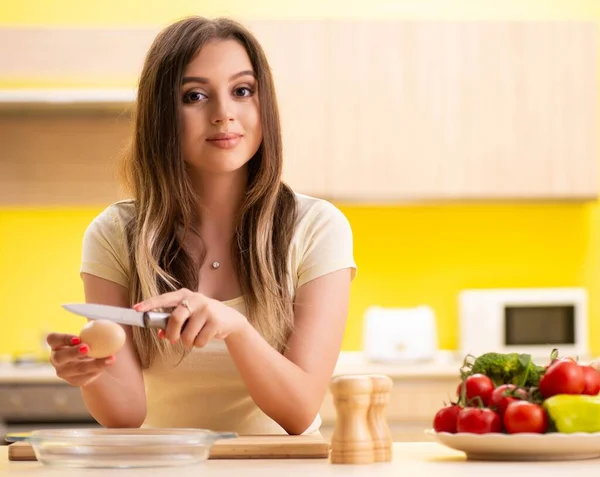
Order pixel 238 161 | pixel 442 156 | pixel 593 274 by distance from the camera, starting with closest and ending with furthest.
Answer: pixel 238 161
pixel 442 156
pixel 593 274

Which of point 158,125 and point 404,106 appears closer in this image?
point 158,125

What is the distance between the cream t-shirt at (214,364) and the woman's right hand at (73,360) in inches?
9.6

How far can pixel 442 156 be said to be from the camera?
12.7ft

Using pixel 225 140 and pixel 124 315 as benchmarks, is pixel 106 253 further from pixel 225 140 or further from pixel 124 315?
pixel 124 315

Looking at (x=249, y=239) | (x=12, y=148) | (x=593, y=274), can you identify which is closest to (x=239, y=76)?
(x=249, y=239)

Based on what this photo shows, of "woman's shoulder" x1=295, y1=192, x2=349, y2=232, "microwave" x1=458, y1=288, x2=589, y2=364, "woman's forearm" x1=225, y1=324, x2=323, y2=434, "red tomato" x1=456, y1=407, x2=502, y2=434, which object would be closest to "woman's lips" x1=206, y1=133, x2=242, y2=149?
"woman's shoulder" x1=295, y1=192, x2=349, y2=232

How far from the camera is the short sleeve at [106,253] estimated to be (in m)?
1.80

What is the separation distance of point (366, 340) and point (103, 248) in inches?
87.1

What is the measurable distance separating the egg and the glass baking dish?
15 centimetres

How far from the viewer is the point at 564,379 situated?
130 cm

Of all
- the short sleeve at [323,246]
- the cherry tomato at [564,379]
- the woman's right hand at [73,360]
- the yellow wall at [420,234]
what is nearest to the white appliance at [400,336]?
the yellow wall at [420,234]

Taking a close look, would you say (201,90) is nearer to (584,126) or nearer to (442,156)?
(442,156)

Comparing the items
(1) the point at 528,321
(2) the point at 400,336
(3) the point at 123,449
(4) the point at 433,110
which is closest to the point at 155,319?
(3) the point at 123,449

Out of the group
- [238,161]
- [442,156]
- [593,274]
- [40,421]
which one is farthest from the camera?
[593,274]
